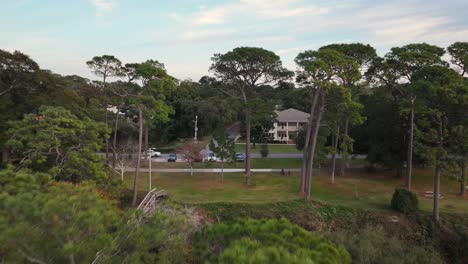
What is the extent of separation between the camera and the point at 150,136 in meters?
49.5

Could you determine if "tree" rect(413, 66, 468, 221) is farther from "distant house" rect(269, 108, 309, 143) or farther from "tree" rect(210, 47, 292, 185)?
"distant house" rect(269, 108, 309, 143)

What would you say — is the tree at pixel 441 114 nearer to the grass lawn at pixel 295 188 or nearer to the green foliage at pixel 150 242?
the grass lawn at pixel 295 188

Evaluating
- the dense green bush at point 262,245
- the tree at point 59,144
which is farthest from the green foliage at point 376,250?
the tree at point 59,144

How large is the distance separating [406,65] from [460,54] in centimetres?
314

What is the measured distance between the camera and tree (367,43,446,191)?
73.4 feet

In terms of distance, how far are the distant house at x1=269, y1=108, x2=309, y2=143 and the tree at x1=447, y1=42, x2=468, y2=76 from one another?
108 ft

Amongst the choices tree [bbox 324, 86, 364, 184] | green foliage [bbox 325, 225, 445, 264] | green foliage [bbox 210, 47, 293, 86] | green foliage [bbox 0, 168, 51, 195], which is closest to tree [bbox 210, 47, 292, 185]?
green foliage [bbox 210, 47, 293, 86]

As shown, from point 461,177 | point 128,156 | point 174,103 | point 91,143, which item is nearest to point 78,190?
point 91,143

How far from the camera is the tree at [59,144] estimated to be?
15414 mm

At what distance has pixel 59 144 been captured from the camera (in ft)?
51.5

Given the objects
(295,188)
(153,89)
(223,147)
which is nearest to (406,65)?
(295,188)

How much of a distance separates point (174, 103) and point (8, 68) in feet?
97.1

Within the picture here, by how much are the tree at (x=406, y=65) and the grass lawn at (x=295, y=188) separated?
304 centimetres

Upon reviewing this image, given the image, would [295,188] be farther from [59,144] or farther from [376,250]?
[59,144]
